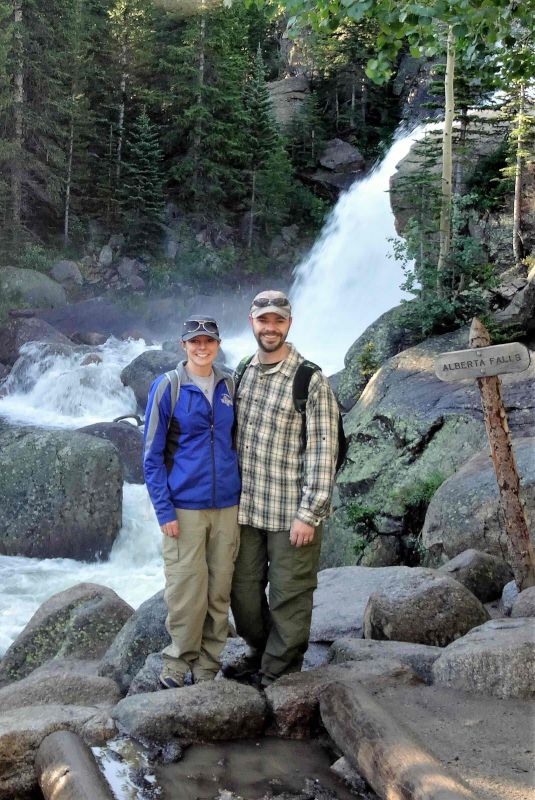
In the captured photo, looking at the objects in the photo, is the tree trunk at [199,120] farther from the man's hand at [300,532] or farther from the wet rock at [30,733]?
the wet rock at [30,733]

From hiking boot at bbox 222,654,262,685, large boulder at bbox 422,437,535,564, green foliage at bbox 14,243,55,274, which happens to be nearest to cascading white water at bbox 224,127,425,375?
green foliage at bbox 14,243,55,274

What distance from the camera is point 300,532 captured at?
13.3ft

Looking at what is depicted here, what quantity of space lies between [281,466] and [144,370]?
43.8 feet

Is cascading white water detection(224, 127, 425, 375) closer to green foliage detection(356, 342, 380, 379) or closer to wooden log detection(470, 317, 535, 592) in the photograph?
green foliage detection(356, 342, 380, 379)

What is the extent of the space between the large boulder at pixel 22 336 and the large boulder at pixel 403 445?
13209 millimetres

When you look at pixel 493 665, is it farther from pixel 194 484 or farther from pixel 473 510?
pixel 473 510

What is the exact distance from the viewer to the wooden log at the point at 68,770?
317 cm

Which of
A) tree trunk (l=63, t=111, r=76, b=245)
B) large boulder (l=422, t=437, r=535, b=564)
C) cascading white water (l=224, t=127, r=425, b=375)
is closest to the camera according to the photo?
large boulder (l=422, t=437, r=535, b=564)

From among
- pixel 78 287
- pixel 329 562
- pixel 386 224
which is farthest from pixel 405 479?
pixel 78 287

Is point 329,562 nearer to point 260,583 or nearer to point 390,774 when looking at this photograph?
point 260,583

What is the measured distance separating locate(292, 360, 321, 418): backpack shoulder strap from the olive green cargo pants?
0.70 m

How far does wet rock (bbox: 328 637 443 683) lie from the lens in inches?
179

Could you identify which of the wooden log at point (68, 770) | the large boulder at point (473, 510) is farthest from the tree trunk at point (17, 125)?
the wooden log at point (68, 770)

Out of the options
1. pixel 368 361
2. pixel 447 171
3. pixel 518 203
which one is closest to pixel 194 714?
pixel 368 361
